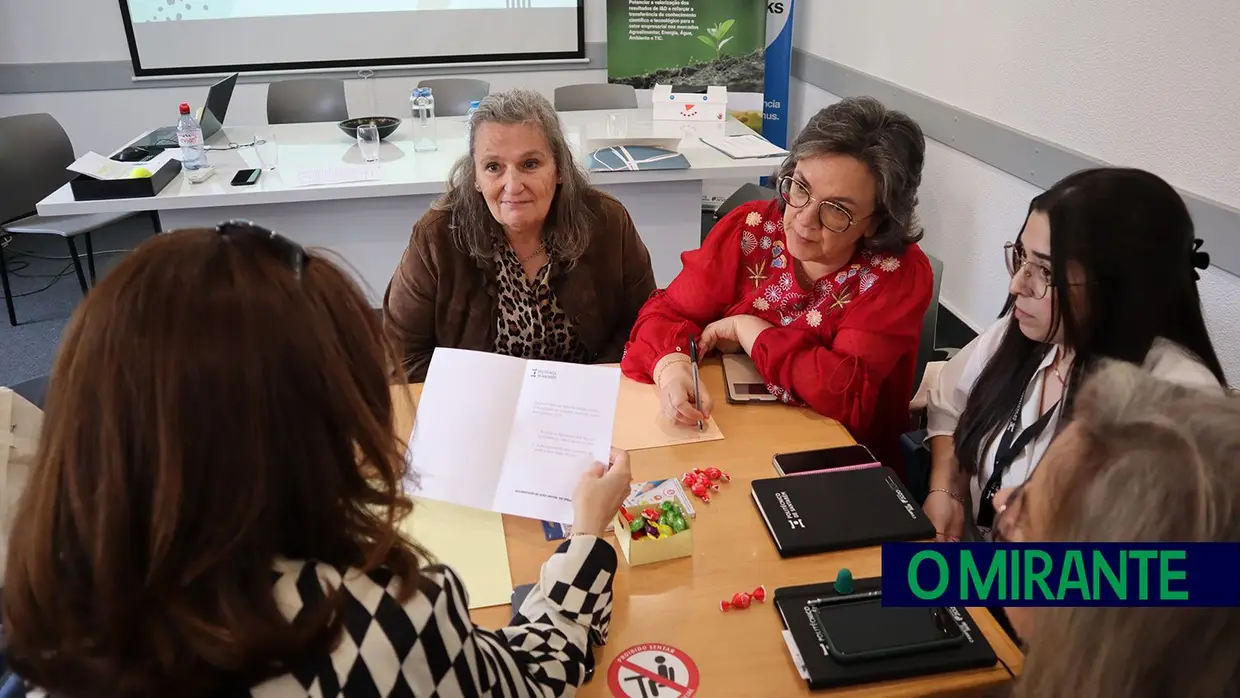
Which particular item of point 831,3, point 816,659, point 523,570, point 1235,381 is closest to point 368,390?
point 523,570

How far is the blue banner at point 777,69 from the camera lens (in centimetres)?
481

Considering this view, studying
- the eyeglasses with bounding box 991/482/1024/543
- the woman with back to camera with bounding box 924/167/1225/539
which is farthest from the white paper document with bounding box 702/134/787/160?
the eyeglasses with bounding box 991/482/1024/543

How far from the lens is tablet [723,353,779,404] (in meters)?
1.63

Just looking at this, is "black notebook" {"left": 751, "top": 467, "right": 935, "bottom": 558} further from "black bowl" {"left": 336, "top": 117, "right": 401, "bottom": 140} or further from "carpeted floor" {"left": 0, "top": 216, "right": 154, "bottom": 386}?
"carpeted floor" {"left": 0, "top": 216, "right": 154, "bottom": 386}

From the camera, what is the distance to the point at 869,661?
0.99 m

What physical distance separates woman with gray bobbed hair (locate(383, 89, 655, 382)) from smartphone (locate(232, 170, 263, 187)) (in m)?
1.28

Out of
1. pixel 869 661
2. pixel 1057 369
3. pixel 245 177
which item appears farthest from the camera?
pixel 245 177

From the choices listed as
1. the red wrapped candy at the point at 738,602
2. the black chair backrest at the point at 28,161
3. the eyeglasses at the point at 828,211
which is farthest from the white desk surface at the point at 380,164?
the red wrapped candy at the point at 738,602

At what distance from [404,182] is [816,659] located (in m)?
2.41

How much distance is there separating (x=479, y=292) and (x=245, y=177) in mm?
1528

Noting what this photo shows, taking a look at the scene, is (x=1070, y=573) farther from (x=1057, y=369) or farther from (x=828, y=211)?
(x=828, y=211)

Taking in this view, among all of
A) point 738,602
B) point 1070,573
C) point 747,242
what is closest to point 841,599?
point 738,602

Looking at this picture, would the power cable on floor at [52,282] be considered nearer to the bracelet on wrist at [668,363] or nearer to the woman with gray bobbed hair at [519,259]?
the woman with gray bobbed hair at [519,259]

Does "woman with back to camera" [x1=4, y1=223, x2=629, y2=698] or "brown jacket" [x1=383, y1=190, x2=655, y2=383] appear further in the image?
"brown jacket" [x1=383, y1=190, x2=655, y2=383]
